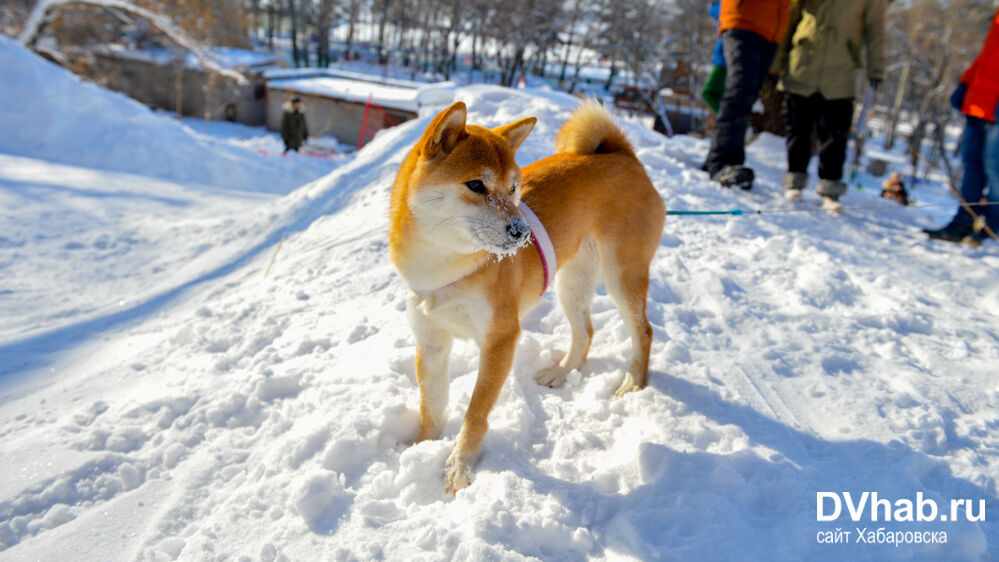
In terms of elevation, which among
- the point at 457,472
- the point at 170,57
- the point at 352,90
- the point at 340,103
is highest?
the point at 170,57

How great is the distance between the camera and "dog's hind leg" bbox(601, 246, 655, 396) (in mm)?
2896

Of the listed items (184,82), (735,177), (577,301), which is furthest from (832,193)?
(184,82)

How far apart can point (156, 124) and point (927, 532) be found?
13.3 m

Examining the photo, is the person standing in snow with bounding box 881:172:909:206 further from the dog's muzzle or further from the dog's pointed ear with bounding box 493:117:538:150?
the dog's muzzle

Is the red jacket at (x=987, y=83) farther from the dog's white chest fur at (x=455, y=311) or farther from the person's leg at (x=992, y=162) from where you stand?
the dog's white chest fur at (x=455, y=311)

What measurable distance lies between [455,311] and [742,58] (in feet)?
Answer: 16.4

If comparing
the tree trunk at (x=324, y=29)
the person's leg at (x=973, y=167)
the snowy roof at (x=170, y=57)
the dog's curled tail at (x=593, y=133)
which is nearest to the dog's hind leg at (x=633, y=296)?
the dog's curled tail at (x=593, y=133)

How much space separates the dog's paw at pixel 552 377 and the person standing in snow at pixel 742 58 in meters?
4.03

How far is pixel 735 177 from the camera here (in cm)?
609

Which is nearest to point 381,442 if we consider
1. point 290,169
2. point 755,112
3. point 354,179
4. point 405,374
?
point 405,374

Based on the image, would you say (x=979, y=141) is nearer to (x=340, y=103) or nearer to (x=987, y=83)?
(x=987, y=83)

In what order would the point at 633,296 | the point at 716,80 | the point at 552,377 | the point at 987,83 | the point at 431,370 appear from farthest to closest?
the point at 716,80, the point at 987,83, the point at 552,377, the point at 633,296, the point at 431,370

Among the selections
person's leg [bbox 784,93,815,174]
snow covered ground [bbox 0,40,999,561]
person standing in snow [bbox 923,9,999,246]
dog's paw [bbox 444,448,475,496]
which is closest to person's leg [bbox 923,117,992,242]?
person standing in snow [bbox 923,9,999,246]

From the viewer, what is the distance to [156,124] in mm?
11203
